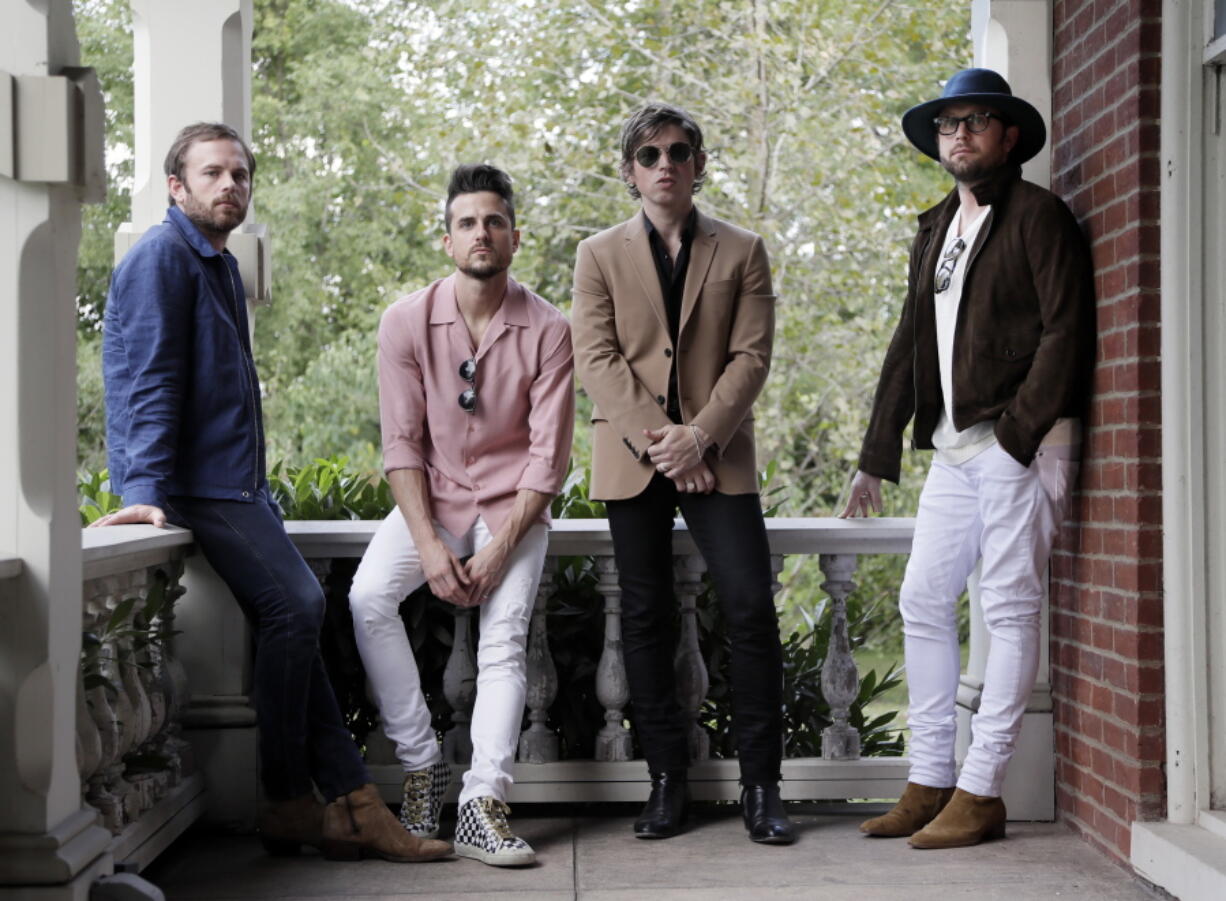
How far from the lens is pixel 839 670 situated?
14.4 ft

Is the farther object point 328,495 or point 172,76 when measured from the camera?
point 328,495

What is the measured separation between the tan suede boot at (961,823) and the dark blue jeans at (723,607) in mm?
435

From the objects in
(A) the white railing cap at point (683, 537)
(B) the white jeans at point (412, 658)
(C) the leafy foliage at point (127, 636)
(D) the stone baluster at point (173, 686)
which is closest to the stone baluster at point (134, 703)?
(C) the leafy foliage at point (127, 636)

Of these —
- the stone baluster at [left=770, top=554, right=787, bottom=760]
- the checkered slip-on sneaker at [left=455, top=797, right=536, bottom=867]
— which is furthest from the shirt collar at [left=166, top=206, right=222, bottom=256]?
the stone baluster at [left=770, top=554, right=787, bottom=760]

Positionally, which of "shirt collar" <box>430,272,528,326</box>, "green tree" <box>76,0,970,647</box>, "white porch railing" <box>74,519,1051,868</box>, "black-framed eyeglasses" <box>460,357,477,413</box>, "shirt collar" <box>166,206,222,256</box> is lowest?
"white porch railing" <box>74,519,1051,868</box>

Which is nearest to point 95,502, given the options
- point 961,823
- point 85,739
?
point 85,739

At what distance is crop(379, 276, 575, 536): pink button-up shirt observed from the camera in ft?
13.0

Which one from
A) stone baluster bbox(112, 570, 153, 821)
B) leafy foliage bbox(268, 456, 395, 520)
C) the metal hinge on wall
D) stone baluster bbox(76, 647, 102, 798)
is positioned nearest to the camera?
the metal hinge on wall

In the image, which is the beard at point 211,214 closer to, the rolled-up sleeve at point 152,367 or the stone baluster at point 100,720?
the rolled-up sleeve at point 152,367

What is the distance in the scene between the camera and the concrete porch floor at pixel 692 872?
3477 millimetres

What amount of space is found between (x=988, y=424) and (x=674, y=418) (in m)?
0.84

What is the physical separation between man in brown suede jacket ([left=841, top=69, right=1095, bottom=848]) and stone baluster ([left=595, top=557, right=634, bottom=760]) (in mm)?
798

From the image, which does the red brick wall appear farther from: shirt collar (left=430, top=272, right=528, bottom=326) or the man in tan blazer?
shirt collar (left=430, top=272, right=528, bottom=326)

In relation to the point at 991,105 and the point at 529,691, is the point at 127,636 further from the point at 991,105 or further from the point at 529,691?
the point at 991,105
